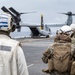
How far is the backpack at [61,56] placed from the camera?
6566 mm

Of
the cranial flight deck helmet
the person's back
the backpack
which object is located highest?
the cranial flight deck helmet

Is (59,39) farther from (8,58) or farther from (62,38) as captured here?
(8,58)

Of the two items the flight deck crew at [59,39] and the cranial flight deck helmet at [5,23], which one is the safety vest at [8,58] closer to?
the cranial flight deck helmet at [5,23]

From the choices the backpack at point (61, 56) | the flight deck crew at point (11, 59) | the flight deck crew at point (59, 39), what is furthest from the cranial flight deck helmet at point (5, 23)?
the flight deck crew at point (59, 39)

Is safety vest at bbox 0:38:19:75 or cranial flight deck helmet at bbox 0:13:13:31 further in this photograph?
cranial flight deck helmet at bbox 0:13:13:31

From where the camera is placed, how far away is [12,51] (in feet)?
14.6

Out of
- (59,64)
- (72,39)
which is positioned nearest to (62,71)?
(59,64)

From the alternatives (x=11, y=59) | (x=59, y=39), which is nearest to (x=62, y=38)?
(x=59, y=39)

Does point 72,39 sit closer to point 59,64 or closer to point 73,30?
point 73,30

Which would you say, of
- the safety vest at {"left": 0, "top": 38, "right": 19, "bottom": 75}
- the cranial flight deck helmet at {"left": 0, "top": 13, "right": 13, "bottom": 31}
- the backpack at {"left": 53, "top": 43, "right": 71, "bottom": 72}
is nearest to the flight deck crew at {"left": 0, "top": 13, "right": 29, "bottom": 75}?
the safety vest at {"left": 0, "top": 38, "right": 19, "bottom": 75}

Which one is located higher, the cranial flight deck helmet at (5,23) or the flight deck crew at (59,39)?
the cranial flight deck helmet at (5,23)

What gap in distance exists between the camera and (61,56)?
663 centimetres

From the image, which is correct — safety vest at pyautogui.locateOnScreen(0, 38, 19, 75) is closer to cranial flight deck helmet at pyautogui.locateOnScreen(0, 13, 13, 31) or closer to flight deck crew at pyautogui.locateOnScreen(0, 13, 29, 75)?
flight deck crew at pyautogui.locateOnScreen(0, 13, 29, 75)

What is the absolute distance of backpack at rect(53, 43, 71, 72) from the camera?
21.5 feet
